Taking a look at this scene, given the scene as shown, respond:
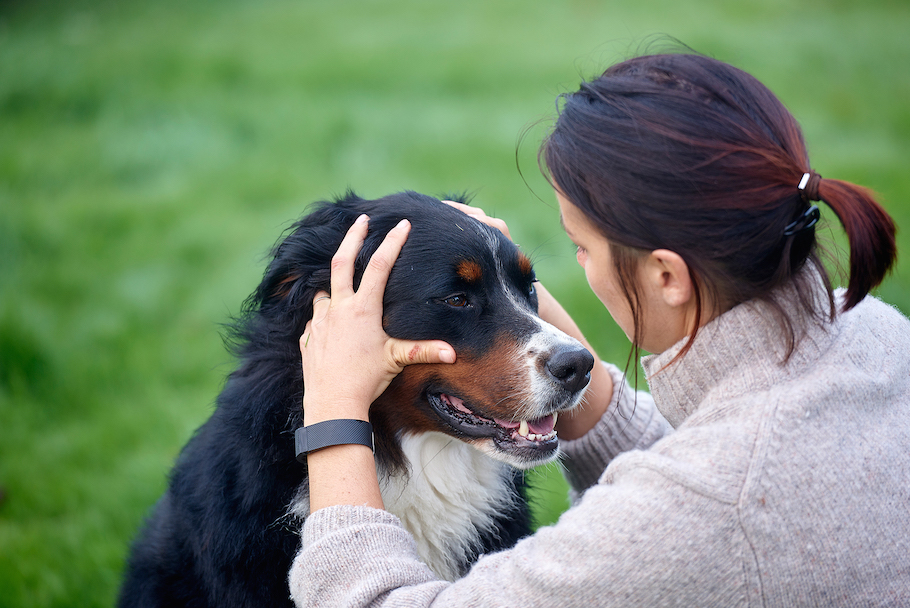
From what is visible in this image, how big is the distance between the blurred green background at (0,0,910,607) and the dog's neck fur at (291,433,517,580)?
70 cm

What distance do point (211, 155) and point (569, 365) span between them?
6.04 metres

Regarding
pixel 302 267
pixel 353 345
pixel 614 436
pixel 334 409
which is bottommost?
pixel 614 436

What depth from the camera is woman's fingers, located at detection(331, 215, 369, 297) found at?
1812 millimetres

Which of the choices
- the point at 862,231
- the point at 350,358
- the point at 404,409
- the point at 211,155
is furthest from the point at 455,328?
the point at 211,155

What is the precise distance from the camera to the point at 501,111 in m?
7.66

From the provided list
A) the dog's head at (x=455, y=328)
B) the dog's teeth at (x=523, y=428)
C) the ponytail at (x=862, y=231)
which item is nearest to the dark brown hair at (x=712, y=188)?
the ponytail at (x=862, y=231)

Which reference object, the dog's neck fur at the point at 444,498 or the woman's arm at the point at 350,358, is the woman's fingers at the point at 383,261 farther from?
the dog's neck fur at the point at 444,498

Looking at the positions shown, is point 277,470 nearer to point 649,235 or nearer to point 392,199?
point 392,199

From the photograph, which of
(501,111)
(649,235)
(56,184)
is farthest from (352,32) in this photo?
(649,235)

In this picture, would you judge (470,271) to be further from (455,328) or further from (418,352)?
(418,352)

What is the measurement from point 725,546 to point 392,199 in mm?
1329

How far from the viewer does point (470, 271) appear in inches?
78.0

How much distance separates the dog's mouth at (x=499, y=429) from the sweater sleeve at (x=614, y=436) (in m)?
0.24

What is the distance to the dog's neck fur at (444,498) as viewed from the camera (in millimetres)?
2033
